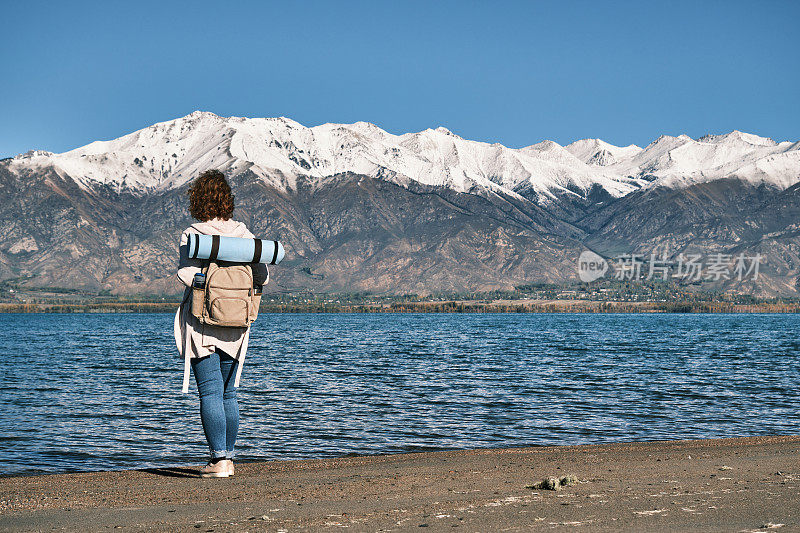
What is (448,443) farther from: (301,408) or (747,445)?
(301,408)

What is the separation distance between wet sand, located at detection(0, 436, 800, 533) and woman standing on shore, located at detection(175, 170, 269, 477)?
1.02 meters

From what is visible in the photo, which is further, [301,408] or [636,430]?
[301,408]

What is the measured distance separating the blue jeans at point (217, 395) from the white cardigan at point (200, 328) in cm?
18

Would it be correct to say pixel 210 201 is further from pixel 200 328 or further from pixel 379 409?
pixel 379 409

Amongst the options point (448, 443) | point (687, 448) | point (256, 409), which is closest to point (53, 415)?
point (256, 409)

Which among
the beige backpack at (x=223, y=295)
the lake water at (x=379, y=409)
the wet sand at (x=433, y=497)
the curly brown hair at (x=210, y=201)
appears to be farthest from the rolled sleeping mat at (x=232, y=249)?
the lake water at (x=379, y=409)

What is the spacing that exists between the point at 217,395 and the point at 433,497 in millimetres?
3539

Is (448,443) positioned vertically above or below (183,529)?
below

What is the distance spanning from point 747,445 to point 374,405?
16.7 meters

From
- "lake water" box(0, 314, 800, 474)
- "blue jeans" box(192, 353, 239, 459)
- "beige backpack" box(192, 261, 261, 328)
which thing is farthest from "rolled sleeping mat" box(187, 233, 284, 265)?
"lake water" box(0, 314, 800, 474)

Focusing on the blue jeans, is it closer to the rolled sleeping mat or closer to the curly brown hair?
the rolled sleeping mat

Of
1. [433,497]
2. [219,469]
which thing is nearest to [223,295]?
[219,469]

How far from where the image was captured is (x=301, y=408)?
33156 mm

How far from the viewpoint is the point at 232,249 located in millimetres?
12359
